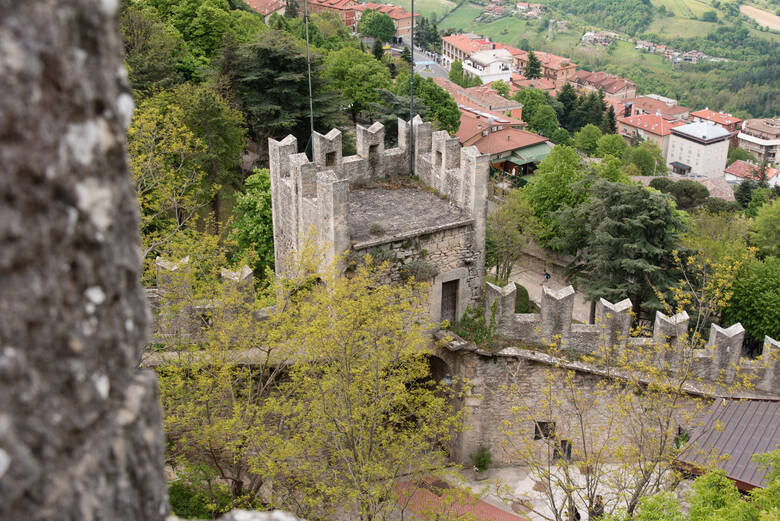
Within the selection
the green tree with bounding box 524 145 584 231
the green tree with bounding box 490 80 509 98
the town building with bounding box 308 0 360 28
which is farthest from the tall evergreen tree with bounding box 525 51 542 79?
the green tree with bounding box 524 145 584 231

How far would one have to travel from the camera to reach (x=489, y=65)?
124 m

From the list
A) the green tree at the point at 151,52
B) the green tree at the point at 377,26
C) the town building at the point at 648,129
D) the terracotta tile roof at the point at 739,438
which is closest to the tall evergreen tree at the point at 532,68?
the town building at the point at 648,129

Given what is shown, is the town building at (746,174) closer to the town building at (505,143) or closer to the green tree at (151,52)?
the town building at (505,143)

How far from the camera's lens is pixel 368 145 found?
1942 cm

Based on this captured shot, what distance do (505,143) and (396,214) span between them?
2196 inches

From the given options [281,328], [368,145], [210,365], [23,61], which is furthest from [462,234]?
[23,61]

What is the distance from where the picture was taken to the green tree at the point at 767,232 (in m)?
42.6

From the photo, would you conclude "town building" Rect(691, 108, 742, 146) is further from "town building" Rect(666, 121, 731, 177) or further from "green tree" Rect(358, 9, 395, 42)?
"green tree" Rect(358, 9, 395, 42)

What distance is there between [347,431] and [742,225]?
3658 centimetres

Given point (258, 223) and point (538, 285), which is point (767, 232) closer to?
point (538, 285)

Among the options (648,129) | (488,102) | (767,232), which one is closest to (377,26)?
(488,102)

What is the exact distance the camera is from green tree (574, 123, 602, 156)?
87.5 meters

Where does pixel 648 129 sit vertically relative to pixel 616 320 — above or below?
below

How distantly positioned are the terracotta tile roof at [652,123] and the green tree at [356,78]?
8126cm
